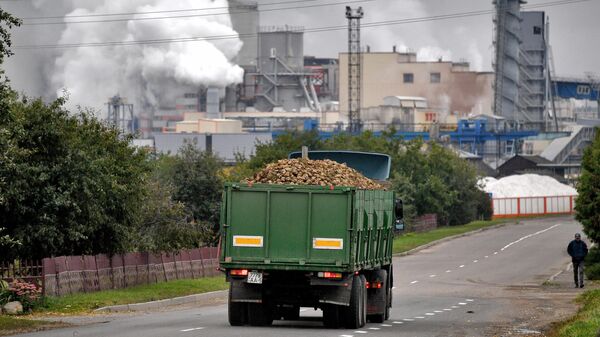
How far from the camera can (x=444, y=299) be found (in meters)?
41.4

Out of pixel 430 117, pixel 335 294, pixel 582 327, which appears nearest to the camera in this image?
pixel 582 327

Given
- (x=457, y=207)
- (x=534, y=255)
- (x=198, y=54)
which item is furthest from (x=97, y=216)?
(x=198, y=54)

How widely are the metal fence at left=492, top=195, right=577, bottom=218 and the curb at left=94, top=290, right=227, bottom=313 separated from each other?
291 ft

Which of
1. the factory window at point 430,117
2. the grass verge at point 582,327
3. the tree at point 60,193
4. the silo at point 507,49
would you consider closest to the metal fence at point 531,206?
the silo at point 507,49

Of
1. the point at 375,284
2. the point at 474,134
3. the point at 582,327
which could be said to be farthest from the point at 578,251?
the point at 474,134

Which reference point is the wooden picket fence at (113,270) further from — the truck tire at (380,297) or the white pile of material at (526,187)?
the white pile of material at (526,187)

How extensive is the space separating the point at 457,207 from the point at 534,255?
130 ft

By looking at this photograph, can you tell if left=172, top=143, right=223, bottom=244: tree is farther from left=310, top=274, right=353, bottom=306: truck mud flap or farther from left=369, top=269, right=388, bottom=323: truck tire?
left=310, top=274, right=353, bottom=306: truck mud flap

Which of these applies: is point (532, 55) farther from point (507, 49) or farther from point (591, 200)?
point (591, 200)

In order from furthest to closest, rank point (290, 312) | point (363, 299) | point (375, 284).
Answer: point (375, 284) → point (290, 312) → point (363, 299)

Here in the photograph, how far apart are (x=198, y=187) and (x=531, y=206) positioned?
79058mm

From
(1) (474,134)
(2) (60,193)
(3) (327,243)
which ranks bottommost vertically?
(3) (327,243)

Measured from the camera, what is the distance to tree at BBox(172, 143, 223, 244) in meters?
58.1

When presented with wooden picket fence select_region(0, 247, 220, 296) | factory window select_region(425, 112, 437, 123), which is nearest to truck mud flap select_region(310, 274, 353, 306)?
wooden picket fence select_region(0, 247, 220, 296)
